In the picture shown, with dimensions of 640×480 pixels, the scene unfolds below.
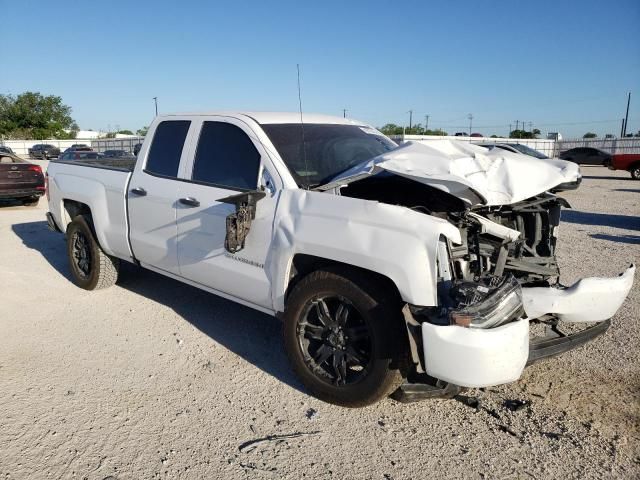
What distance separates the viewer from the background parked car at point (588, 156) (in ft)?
108

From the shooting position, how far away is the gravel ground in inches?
112

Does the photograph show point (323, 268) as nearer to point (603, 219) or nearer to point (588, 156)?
point (603, 219)

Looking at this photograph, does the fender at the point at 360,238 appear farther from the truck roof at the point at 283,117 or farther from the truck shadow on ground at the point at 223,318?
the truck roof at the point at 283,117

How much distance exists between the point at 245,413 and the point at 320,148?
6.88ft

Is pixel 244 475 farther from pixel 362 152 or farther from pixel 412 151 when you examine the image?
pixel 362 152

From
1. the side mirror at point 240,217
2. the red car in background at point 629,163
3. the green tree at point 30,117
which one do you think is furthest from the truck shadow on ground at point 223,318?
the green tree at point 30,117

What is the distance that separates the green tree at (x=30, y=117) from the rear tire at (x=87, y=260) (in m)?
79.8

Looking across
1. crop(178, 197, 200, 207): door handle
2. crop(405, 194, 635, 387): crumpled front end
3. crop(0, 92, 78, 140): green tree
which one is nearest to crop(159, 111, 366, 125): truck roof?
crop(178, 197, 200, 207): door handle

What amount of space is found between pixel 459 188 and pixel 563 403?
5.37 feet

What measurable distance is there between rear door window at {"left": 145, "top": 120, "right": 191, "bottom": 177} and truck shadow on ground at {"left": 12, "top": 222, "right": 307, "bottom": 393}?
1.50 metres

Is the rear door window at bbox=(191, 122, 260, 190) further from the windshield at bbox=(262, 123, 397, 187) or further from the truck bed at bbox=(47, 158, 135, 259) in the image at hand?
the truck bed at bbox=(47, 158, 135, 259)

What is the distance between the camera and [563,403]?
3430mm

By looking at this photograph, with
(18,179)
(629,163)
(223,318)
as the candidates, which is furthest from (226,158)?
(629,163)

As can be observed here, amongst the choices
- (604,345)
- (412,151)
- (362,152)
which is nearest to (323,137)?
(362,152)
